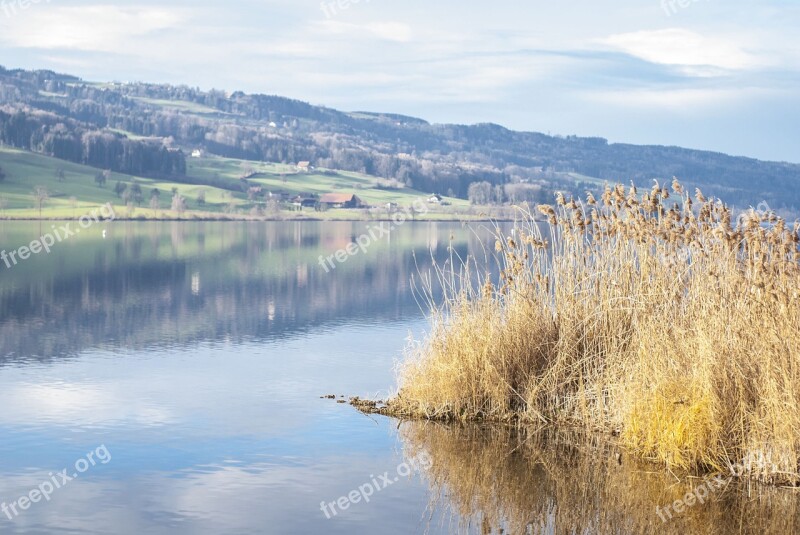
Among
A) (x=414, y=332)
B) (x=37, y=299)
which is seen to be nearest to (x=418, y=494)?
(x=414, y=332)

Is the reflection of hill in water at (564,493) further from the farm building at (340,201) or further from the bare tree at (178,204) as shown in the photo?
the farm building at (340,201)

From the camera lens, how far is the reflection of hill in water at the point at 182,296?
2255 cm

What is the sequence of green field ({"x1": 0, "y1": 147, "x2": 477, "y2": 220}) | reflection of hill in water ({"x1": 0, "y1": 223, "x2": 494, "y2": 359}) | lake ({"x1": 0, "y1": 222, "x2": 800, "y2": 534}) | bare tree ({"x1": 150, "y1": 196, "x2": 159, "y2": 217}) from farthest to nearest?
bare tree ({"x1": 150, "y1": 196, "x2": 159, "y2": 217}) < green field ({"x1": 0, "y1": 147, "x2": 477, "y2": 220}) < reflection of hill in water ({"x1": 0, "y1": 223, "x2": 494, "y2": 359}) < lake ({"x1": 0, "y1": 222, "x2": 800, "y2": 534})

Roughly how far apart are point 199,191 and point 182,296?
114 meters

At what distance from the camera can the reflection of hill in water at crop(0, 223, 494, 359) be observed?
22.5 m

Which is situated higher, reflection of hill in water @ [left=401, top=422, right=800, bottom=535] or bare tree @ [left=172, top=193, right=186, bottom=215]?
reflection of hill in water @ [left=401, top=422, right=800, bottom=535]

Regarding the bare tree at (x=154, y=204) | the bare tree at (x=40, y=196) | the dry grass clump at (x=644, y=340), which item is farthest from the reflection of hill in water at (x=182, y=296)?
the bare tree at (x=154, y=204)

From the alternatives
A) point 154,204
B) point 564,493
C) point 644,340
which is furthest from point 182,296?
point 154,204

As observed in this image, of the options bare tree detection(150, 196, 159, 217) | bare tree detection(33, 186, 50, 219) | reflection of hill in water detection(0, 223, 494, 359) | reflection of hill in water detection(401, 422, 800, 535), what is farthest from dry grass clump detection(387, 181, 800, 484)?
bare tree detection(150, 196, 159, 217)

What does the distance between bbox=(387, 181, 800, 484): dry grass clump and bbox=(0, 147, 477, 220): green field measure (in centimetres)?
10055

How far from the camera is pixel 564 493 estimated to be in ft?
31.5

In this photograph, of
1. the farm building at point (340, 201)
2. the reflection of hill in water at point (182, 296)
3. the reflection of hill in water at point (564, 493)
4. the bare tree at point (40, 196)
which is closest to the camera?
the reflection of hill in water at point (564, 493)

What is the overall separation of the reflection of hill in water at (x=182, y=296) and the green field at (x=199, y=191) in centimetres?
6458

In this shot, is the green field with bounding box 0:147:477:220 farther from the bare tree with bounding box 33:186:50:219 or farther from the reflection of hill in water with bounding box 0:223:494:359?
the reflection of hill in water with bounding box 0:223:494:359
